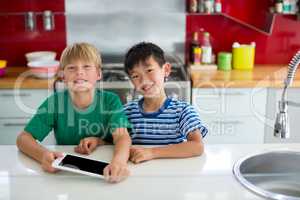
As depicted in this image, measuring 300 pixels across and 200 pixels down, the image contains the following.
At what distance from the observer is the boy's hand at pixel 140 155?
138 centimetres

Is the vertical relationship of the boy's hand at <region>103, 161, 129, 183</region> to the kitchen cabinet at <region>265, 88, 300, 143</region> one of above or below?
above

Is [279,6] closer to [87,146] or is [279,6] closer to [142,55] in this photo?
[142,55]

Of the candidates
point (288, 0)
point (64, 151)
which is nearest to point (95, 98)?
point (64, 151)

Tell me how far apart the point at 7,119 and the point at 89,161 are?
5.47 feet

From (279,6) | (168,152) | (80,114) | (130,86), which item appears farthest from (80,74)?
(279,6)

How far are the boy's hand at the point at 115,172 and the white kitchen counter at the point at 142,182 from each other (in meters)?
0.02

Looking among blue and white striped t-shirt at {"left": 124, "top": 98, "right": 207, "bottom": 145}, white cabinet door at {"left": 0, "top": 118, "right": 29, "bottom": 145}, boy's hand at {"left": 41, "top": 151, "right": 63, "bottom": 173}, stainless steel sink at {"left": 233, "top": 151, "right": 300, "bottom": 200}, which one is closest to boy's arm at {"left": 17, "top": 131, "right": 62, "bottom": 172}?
boy's hand at {"left": 41, "top": 151, "right": 63, "bottom": 173}

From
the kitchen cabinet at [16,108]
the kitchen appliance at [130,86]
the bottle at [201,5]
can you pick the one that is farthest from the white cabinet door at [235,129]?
the kitchen cabinet at [16,108]

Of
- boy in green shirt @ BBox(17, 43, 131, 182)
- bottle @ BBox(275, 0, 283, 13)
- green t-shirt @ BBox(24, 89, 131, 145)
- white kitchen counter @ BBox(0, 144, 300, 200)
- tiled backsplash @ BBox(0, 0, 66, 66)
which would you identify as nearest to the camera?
white kitchen counter @ BBox(0, 144, 300, 200)

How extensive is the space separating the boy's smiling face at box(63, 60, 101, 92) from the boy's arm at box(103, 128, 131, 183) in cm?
21

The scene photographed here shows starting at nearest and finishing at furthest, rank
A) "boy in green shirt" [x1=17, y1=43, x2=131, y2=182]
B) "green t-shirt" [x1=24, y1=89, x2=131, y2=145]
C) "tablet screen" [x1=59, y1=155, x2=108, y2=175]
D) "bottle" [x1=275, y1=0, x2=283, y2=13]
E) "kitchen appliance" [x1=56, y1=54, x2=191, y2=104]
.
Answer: "tablet screen" [x1=59, y1=155, x2=108, y2=175]
"boy in green shirt" [x1=17, y1=43, x2=131, y2=182]
"green t-shirt" [x1=24, y1=89, x2=131, y2=145]
"kitchen appliance" [x1=56, y1=54, x2=191, y2=104]
"bottle" [x1=275, y1=0, x2=283, y2=13]

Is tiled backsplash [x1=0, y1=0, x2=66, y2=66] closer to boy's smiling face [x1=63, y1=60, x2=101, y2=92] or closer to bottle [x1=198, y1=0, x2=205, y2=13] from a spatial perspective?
bottle [x1=198, y1=0, x2=205, y2=13]

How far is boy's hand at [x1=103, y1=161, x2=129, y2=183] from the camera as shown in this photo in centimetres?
125

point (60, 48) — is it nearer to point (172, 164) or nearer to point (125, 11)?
point (125, 11)
